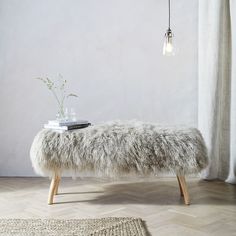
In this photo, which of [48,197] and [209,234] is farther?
[48,197]

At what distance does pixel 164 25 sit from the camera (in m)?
3.52

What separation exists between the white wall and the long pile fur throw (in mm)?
1025

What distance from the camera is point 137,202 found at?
8.73 feet

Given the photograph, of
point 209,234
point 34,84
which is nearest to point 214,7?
point 34,84

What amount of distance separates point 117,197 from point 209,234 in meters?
0.92

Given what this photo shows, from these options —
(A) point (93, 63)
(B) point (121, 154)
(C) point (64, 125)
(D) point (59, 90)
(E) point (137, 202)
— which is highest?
(A) point (93, 63)

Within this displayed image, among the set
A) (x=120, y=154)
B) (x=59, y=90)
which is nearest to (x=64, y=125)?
(x=120, y=154)

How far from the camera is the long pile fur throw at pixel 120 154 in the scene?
2.52 meters

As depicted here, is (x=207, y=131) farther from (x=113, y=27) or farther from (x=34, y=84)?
(x=34, y=84)

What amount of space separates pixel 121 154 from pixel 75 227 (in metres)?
0.60

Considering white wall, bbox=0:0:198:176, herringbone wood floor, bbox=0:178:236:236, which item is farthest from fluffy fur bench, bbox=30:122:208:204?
white wall, bbox=0:0:198:176

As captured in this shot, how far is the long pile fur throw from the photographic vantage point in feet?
8.25

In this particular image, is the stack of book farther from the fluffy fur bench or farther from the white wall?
the white wall

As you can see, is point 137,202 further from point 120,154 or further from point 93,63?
point 93,63
